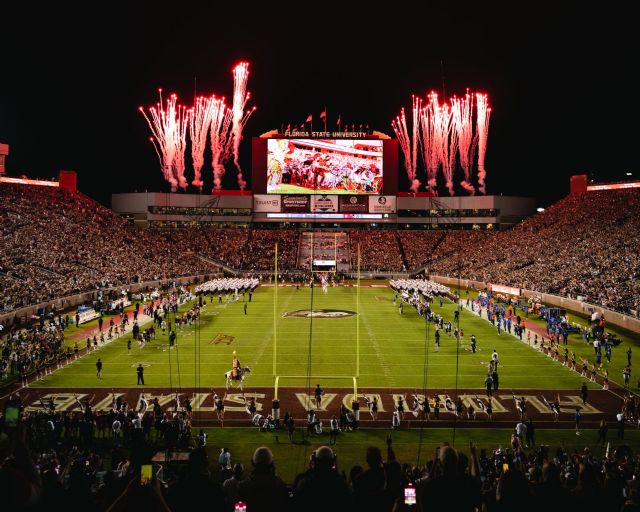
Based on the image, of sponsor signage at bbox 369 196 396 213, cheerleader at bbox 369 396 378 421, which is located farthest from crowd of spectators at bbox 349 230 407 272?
cheerleader at bbox 369 396 378 421

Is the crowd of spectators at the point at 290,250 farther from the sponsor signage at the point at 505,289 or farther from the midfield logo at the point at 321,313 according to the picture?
the midfield logo at the point at 321,313

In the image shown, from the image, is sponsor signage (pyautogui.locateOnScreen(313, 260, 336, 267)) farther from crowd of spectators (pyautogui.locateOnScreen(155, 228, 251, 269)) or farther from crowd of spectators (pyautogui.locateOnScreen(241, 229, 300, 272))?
crowd of spectators (pyautogui.locateOnScreen(155, 228, 251, 269))

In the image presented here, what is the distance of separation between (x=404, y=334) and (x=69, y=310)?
22.2m

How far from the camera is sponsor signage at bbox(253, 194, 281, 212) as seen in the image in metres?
70.6

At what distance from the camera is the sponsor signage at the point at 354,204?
230 feet

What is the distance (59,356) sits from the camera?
77.5ft

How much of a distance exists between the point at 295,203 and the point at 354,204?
25.7 ft

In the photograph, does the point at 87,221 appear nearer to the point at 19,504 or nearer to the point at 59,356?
the point at 59,356

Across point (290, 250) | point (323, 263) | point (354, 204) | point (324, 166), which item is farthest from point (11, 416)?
point (354, 204)

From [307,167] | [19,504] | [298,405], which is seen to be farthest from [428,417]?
[307,167]

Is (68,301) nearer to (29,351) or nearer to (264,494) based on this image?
(29,351)

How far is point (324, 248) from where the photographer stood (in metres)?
72.2

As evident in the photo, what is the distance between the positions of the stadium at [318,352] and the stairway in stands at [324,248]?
1.43 ft

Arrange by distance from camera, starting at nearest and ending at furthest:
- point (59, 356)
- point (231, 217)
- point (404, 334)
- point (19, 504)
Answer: point (19, 504)
point (59, 356)
point (404, 334)
point (231, 217)
